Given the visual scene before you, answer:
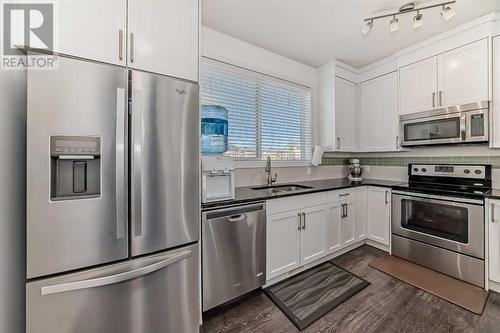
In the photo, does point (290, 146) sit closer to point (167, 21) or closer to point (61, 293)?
point (167, 21)

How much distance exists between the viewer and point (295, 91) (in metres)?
3.15

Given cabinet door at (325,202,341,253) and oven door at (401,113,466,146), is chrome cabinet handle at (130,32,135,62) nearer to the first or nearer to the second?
cabinet door at (325,202,341,253)

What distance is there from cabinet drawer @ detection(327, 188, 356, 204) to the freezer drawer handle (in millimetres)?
1880

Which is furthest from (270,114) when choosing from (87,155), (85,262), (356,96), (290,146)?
(85,262)

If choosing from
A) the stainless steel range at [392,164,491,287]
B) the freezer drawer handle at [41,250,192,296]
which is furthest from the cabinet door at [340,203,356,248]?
the freezer drawer handle at [41,250,192,296]

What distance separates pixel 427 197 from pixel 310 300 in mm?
1790

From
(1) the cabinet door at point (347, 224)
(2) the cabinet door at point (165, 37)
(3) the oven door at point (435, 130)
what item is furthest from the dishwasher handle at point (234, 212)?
(3) the oven door at point (435, 130)

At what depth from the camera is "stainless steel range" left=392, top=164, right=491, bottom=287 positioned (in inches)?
82.2

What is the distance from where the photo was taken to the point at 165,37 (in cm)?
139

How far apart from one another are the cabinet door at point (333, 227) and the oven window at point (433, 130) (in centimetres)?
133

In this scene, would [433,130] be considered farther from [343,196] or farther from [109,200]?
[109,200]

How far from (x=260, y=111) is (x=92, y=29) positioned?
1.92 metres

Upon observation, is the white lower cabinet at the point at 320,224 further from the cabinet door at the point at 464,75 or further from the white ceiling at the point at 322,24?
the white ceiling at the point at 322,24

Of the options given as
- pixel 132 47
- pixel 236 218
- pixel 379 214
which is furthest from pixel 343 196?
pixel 132 47
